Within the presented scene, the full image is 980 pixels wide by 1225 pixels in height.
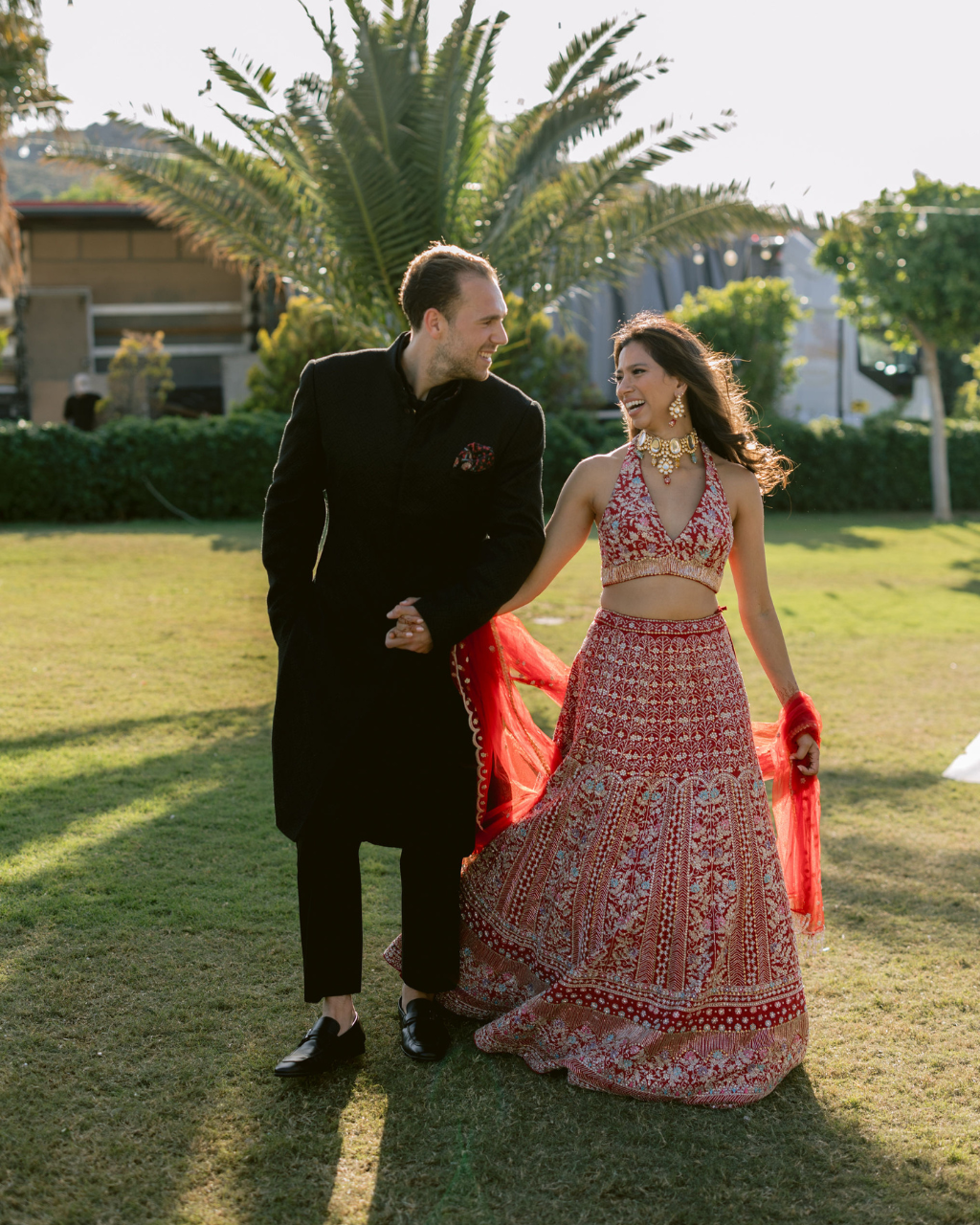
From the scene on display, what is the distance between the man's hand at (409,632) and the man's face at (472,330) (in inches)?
24.1

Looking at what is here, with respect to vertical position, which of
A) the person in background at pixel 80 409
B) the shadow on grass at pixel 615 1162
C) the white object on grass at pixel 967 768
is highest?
the person in background at pixel 80 409

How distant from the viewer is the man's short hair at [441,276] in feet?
9.83

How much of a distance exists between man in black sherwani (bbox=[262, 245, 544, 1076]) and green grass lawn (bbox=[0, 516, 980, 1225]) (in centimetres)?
32

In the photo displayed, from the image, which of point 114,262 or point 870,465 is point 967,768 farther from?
point 114,262

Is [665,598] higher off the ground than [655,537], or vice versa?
[655,537]

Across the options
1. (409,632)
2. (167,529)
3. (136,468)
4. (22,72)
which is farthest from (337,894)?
(136,468)

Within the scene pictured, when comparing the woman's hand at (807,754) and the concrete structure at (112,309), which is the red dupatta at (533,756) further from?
the concrete structure at (112,309)

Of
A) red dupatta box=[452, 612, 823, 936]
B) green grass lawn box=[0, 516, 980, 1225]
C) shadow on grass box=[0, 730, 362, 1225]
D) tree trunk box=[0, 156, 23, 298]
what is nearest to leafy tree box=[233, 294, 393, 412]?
tree trunk box=[0, 156, 23, 298]

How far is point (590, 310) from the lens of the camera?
24.2 metres

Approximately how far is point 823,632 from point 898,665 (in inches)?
44.7

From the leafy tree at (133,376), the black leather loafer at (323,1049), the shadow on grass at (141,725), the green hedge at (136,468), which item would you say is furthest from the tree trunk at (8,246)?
the black leather loafer at (323,1049)

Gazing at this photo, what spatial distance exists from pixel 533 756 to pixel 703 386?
3.90ft

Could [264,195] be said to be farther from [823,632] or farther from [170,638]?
[823,632]

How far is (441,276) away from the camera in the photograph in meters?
3.00
